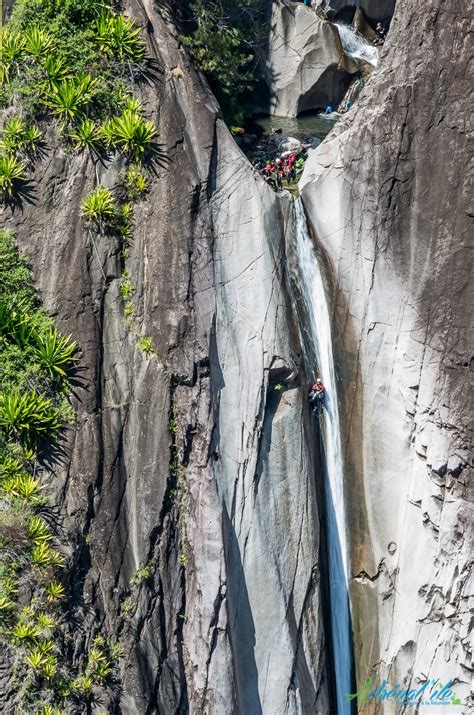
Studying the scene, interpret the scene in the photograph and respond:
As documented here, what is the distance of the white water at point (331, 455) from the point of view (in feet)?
54.4

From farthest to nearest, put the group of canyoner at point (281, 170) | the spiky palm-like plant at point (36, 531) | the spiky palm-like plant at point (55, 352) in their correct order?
the group of canyoner at point (281, 170)
the spiky palm-like plant at point (55, 352)
the spiky palm-like plant at point (36, 531)

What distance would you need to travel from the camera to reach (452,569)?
615 inches

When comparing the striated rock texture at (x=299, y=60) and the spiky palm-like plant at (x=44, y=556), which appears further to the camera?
the striated rock texture at (x=299, y=60)

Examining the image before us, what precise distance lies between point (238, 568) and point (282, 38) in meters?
15.9

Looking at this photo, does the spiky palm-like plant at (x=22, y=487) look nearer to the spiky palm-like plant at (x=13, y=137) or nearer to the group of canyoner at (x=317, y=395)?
the group of canyoner at (x=317, y=395)

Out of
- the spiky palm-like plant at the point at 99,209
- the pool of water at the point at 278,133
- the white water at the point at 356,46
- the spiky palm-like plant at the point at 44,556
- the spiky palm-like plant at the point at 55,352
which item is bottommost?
the spiky palm-like plant at the point at 44,556

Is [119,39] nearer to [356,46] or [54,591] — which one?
[356,46]

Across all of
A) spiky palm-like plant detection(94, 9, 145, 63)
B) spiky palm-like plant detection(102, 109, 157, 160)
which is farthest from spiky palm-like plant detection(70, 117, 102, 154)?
spiky palm-like plant detection(94, 9, 145, 63)

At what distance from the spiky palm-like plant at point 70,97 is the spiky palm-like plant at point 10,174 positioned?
1352mm

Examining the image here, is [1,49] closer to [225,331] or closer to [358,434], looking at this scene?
[225,331]

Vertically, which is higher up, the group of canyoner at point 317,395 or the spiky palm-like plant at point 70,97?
the spiky palm-like plant at point 70,97

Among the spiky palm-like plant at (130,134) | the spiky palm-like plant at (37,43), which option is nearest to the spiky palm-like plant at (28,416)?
the spiky palm-like plant at (130,134)

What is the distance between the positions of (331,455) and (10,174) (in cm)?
930

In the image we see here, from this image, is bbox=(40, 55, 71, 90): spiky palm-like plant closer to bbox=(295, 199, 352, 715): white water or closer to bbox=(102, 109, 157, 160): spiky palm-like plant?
bbox=(102, 109, 157, 160): spiky palm-like plant
